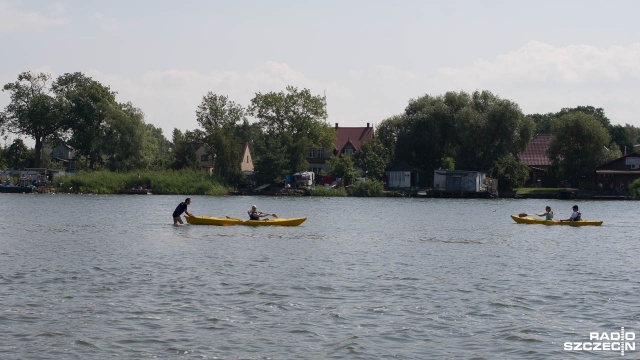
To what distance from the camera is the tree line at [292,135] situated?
98719 millimetres

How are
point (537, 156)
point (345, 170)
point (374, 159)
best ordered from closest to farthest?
point (374, 159) → point (345, 170) → point (537, 156)

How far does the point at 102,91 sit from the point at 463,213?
2370 inches

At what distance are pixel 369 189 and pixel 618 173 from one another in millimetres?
28996

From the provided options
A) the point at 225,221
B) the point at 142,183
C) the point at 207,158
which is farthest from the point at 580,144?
the point at 225,221

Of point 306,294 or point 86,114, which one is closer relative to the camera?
point 306,294

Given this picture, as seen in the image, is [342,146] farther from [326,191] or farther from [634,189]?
[634,189]

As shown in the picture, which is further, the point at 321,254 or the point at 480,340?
the point at 321,254

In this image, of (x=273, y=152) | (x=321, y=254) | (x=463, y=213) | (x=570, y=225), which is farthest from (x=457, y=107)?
(x=321, y=254)

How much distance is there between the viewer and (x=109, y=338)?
58.2 ft

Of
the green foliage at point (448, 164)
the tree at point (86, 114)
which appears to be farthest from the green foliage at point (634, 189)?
the tree at point (86, 114)

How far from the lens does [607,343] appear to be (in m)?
17.9

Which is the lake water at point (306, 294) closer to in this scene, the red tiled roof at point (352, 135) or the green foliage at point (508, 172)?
the green foliage at point (508, 172)

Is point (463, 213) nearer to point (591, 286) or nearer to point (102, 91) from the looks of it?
point (591, 286)

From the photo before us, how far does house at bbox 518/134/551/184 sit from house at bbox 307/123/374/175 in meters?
24.0
